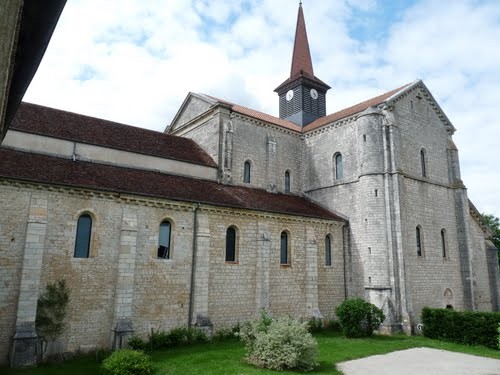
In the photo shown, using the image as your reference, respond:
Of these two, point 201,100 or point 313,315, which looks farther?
point 201,100

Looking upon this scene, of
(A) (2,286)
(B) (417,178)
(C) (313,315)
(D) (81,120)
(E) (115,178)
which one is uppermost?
(D) (81,120)

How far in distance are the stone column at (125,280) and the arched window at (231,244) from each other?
16.1 ft

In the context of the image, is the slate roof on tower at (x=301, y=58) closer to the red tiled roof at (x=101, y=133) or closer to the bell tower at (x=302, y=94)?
the bell tower at (x=302, y=94)

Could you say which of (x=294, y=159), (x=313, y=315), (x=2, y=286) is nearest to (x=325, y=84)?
(x=294, y=159)

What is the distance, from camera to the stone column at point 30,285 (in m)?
12.8

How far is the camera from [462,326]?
61.0ft

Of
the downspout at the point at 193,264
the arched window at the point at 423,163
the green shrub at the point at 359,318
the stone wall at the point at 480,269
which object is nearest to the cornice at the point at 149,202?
the downspout at the point at 193,264

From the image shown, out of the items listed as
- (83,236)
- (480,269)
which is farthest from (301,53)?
(83,236)

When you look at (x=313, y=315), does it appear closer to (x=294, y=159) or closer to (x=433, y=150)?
(x=294, y=159)

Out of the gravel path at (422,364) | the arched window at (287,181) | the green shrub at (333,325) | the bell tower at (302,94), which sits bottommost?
the gravel path at (422,364)

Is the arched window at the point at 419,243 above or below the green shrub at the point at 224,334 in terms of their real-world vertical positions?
above

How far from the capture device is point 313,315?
21.0 m

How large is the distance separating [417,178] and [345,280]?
8.06m

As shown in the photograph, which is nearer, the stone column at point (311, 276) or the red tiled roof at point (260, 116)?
the stone column at point (311, 276)
